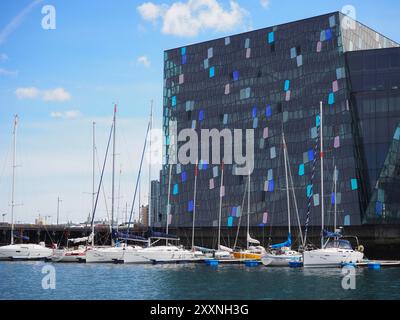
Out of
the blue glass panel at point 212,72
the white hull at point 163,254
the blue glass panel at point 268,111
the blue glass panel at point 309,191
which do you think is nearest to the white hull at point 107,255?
the white hull at point 163,254

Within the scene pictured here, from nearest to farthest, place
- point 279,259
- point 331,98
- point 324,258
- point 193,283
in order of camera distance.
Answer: point 193,283, point 324,258, point 279,259, point 331,98

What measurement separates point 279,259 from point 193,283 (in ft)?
66.7

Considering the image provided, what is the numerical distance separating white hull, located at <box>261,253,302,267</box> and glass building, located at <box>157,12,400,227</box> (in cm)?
2002

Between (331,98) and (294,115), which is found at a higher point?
(331,98)

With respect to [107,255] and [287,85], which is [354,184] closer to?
[287,85]

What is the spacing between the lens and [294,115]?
10469 cm

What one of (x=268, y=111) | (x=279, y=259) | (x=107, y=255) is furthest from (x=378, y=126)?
(x=107, y=255)

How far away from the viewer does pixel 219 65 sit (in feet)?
378

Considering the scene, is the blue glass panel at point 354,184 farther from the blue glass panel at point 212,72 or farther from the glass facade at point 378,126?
the blue glass panel at point 212,72

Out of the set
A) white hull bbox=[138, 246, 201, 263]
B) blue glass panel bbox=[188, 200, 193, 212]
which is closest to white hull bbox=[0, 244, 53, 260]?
white hull bbox=[138, 246, 201, 263]

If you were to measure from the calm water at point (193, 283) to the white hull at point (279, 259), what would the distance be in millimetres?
1139

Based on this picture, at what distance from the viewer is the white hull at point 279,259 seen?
75125mm
